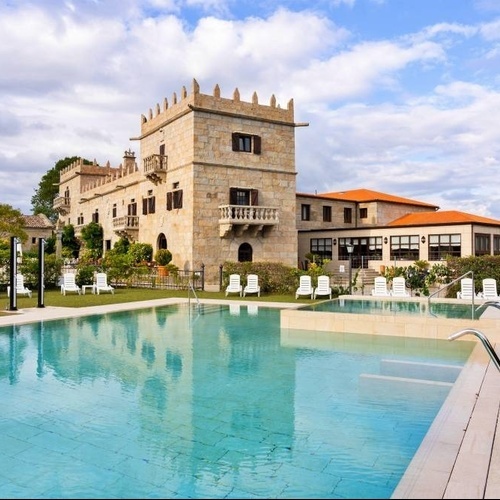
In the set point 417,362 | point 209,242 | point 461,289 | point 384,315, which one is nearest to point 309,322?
point 384,315

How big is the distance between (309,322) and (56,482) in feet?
31.0

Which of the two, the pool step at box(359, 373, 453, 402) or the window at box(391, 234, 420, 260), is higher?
the window at box(391, 234, 420, 260)

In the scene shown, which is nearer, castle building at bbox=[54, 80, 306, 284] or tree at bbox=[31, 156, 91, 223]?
castle building at bbox=[54, 80, 306, 284]

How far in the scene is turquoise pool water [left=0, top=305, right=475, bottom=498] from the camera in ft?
14.8

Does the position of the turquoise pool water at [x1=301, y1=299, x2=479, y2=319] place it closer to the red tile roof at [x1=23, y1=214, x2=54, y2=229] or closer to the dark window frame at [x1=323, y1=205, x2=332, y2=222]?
the dark window frame at [x1=323, y1=205, x2=332, y2=222]

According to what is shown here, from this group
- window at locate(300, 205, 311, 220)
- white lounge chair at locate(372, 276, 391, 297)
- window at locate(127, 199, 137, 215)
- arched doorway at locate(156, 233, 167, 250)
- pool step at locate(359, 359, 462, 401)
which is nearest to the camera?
pool step at locate(359, 359, 462, 401)

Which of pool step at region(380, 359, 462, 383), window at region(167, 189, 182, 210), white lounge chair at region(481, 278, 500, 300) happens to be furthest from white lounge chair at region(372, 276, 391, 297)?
window at region(167, 189, 182, 210)

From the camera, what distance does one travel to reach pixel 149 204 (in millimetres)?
33844

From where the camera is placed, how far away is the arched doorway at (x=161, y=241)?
32.0 m

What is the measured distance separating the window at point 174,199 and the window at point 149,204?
2.83 meters

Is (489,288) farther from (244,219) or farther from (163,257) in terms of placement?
(163,257)

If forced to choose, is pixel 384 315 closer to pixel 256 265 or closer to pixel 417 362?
pixel 417 362

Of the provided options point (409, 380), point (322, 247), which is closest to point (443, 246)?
point (322, 247)

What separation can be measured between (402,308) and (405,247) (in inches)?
738
